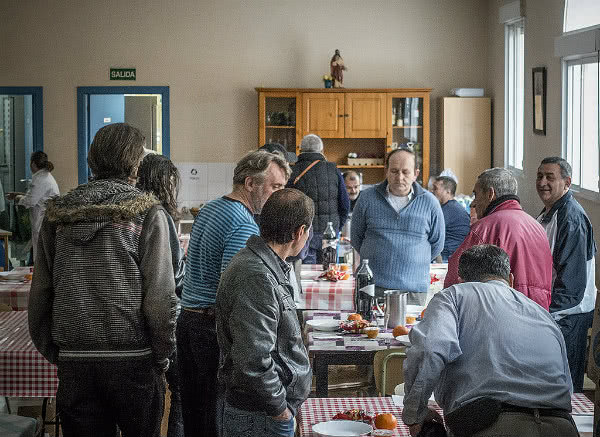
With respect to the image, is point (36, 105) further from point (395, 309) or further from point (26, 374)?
point (395, 309)

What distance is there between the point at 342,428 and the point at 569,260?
7.56ft

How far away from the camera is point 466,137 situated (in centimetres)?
1102

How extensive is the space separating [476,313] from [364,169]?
333 inches

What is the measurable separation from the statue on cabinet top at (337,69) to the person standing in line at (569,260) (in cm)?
615

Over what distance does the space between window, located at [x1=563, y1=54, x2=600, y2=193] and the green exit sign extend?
18.6 ft

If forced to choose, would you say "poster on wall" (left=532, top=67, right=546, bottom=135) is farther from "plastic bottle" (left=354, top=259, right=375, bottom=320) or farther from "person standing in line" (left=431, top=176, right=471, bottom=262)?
"plastic bottle" (left=354, top=259, right=375, bottom=320)

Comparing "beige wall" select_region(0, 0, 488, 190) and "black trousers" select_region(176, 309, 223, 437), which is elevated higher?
"beige wall" select_region(0, 0, 488, 190)

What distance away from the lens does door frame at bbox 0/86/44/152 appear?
37.8ft

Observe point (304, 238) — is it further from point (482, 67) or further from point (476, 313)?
point (482, 67)

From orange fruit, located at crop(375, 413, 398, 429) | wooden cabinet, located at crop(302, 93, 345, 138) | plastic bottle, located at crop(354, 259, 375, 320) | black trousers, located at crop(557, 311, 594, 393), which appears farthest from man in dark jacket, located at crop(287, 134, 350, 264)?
orange fruit, located at crop(375, 413, 398, 429)

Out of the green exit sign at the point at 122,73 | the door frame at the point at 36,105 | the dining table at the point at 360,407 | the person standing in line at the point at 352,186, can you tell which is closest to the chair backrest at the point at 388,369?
the dining table at the point at 360,407

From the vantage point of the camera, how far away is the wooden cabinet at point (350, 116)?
35.8 ft

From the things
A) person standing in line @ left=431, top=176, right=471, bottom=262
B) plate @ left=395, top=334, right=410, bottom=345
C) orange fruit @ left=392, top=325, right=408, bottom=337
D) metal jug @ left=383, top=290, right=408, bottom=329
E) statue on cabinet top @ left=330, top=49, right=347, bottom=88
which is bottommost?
plate @ left=395, top=334, right=410, bottom=345

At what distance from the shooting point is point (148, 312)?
3014mm
